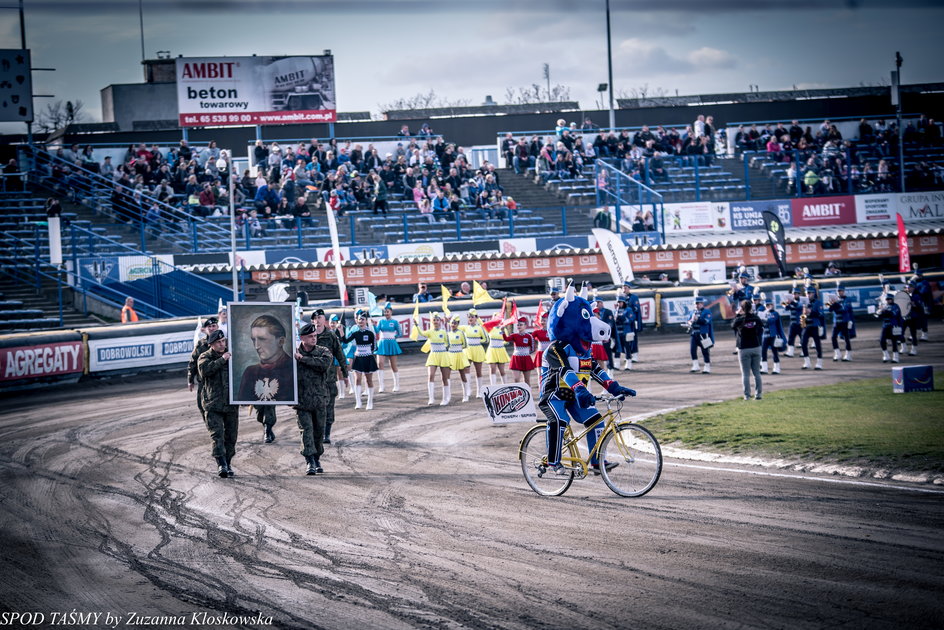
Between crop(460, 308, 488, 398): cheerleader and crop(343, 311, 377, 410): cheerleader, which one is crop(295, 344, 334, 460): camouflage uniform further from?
crop(460, 308, 488, 398): cheerleader

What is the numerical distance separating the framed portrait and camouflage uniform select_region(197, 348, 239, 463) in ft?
0.70

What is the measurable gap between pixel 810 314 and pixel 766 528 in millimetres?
17056

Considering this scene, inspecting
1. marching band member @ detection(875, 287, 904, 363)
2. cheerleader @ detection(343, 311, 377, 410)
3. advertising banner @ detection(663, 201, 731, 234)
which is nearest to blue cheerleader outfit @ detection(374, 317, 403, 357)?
cheerleader @ detection(343, 311, 377, 410)

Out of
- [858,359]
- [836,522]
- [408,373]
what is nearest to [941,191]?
[858,359]

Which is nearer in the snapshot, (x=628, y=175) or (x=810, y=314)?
(x=810, y=314)

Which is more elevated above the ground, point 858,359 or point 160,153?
point 160,153

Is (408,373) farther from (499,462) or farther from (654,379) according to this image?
(499,462)

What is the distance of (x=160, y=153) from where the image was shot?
38969mm

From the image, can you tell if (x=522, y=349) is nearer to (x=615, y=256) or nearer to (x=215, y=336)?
(x=215, y=336)

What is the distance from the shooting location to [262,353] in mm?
14227


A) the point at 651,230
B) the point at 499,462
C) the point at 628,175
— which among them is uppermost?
the point at 628,175

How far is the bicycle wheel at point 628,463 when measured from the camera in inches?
442

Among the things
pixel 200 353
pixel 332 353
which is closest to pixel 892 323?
pixel 332 353

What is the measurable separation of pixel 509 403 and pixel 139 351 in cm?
1761
